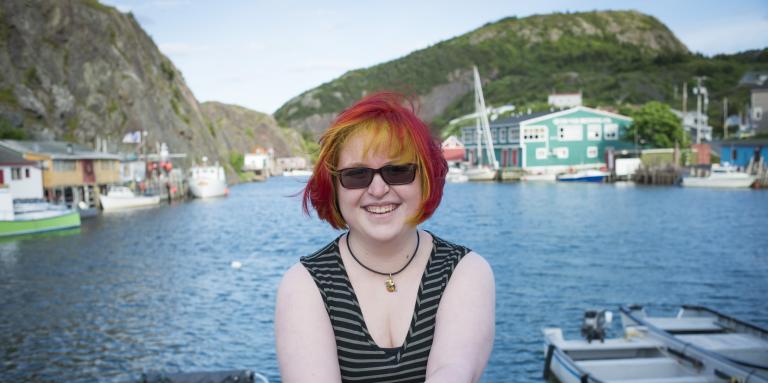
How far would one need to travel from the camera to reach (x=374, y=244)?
2.67 metres

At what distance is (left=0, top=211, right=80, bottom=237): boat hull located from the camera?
1697 inches

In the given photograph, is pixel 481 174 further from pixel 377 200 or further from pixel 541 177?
pixel 377 200

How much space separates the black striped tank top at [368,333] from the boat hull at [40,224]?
150 feet

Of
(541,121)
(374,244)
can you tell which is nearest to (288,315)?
(374,244)

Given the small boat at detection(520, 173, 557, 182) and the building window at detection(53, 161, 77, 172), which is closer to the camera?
the building window at detection(53, 161, 77, 172)

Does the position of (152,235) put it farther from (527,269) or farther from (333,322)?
(333,322)

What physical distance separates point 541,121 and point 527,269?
58.9 meters

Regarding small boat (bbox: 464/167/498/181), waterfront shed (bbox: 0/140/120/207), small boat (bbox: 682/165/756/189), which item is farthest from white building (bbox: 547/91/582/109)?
waterfront shed (bbox: 0/140/120/207)

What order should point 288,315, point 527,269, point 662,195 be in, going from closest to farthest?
point 288,315 < point 527,269 < point 662,195

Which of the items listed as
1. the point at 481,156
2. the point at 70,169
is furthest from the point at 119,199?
the point at 481,156

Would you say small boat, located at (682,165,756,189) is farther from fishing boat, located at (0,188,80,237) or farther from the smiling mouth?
the smiling mouth

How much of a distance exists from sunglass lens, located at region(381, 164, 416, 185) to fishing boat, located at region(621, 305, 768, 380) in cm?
1171

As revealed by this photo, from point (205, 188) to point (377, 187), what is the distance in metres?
84.7

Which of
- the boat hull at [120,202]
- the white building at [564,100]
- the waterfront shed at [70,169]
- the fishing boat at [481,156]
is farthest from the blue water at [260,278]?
the white building at [564,100]
